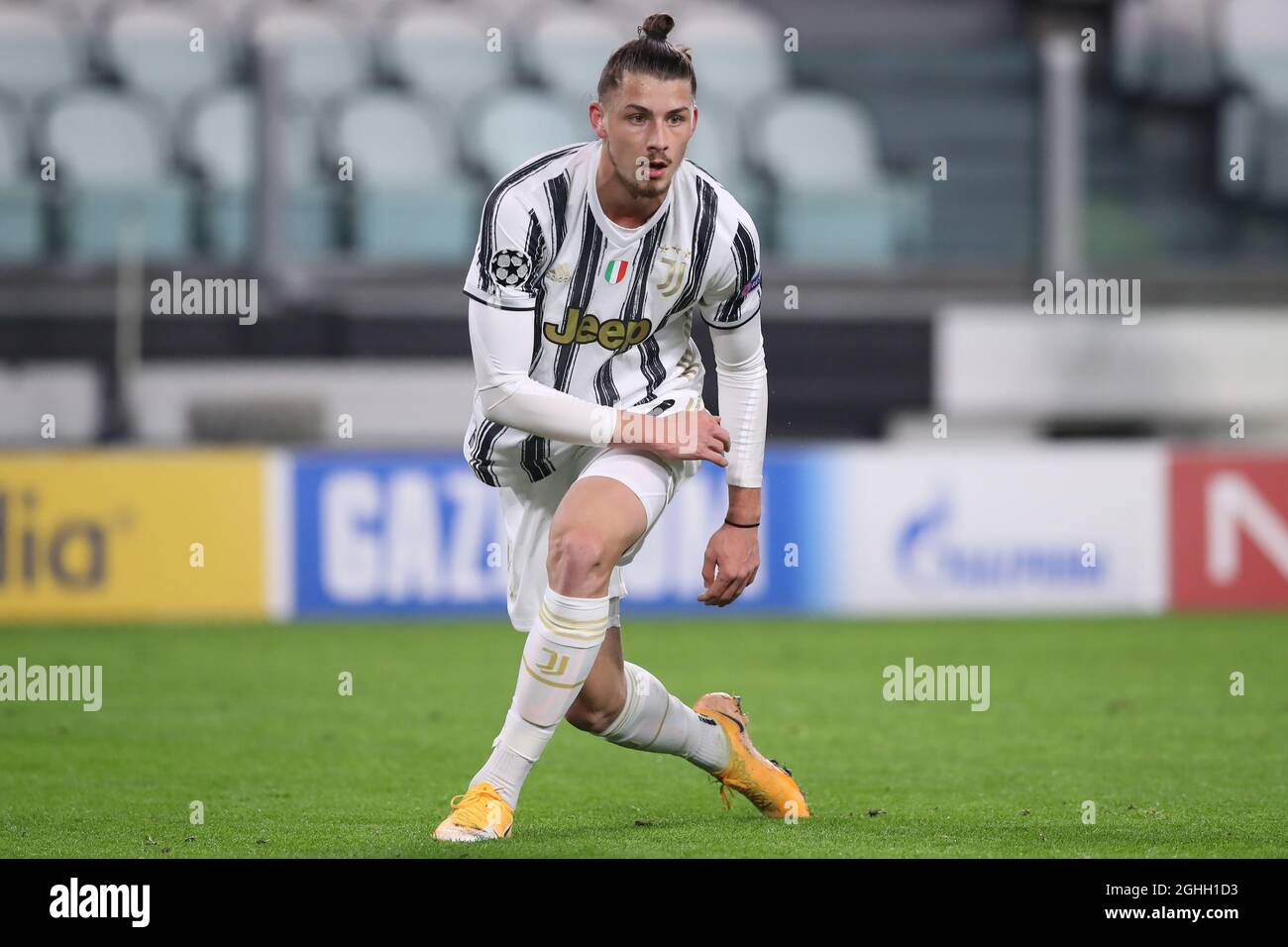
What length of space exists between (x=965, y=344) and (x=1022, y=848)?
10072 mm

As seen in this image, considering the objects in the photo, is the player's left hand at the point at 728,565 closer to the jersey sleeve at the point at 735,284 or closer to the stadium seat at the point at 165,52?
the jersey sleeve at the point at 735,284

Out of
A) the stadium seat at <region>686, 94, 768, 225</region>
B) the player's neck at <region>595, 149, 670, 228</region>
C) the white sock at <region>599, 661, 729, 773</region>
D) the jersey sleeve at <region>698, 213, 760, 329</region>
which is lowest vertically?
the white sock at <region>599, 661, 729, 773</region>

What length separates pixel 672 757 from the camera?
700 cm

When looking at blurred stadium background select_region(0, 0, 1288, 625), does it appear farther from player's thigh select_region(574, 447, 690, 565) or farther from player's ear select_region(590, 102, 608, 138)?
player's ear select_region(590, 102, 608, 138)

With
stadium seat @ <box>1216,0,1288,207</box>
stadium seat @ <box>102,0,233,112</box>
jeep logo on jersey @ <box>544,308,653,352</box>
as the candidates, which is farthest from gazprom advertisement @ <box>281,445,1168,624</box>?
jeep logo on jersey @ <box>544,308,653,352</box>

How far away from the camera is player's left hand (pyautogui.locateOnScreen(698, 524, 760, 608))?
4969mm

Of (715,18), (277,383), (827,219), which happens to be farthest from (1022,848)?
(715,18)

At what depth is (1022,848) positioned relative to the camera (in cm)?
471

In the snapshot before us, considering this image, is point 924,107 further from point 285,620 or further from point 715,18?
point 285,620

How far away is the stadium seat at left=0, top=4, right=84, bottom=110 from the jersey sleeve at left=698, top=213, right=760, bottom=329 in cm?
1170

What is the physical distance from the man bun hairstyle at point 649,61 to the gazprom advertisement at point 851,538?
284 inches

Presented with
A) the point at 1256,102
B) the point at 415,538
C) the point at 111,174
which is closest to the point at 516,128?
the point at 111,174

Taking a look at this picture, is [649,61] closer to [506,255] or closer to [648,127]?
[648,127]

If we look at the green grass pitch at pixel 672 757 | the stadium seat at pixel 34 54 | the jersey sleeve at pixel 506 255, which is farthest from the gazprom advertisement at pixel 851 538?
the jersey sleeve at pixel 506 255
